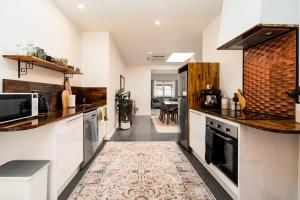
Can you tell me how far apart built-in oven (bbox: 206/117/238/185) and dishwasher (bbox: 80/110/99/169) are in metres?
1.83

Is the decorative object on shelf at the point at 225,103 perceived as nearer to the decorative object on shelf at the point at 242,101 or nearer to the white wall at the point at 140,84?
the decorative object on shelf at the point at 242,101

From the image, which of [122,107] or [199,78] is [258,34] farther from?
[122,107]

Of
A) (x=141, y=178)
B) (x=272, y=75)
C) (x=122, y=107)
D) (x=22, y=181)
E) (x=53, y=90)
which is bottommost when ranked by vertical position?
(x=141, y=178)

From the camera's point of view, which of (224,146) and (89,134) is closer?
(224,146)

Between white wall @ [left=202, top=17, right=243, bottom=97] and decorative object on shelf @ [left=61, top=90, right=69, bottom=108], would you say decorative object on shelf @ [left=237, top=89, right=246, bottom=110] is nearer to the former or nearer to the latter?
white wall @ [left=202, top=17, right=243, bottom=97]

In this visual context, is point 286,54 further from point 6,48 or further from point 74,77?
point 74,77

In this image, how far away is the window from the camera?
1560 cm

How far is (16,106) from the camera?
1764mm

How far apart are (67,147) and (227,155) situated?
1839mm

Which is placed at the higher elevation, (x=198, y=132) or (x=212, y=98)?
(x=212, y=98)

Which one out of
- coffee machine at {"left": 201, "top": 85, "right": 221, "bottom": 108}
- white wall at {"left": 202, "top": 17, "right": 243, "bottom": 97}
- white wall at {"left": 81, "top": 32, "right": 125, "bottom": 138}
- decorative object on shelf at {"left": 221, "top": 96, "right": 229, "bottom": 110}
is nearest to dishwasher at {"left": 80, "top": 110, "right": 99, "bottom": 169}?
white wall at {"left": 81, "top": 32, "right": 125, "bottom": 138}

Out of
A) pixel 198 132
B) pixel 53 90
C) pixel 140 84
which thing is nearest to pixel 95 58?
pixel 53 90

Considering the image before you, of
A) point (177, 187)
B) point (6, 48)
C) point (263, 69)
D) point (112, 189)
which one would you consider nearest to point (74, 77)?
point (6, 48)

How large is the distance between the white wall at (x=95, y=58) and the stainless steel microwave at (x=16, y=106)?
2.58 metres
